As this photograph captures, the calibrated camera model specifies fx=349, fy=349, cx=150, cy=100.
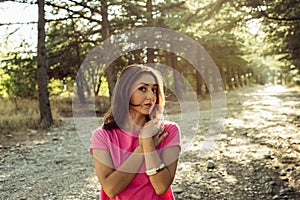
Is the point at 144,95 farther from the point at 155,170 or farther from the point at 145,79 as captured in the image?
the point at 155,170

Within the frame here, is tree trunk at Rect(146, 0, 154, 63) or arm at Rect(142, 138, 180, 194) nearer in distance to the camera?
arm at Rect(142, 138, 180, 194)

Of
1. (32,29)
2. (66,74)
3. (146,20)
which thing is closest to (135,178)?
(32,29)

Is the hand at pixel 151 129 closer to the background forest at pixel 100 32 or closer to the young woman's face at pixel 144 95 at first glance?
the young woman's face at pixel 144 95

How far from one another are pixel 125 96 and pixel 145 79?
127 mm

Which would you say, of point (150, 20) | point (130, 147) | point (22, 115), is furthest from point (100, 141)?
point (150, 20)

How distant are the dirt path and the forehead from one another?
11.1 ft

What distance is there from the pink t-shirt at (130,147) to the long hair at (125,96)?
0.24 ft

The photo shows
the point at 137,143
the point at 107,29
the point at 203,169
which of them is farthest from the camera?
the point at 107,29

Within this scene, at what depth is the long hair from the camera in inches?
66.2

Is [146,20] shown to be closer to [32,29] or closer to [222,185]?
[32,29]

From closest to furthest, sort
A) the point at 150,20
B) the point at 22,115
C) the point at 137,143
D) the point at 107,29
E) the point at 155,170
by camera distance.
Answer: the point at 155,170, the point at 137,143, the point at 22,115, the point at 107,29, the point at 150,20

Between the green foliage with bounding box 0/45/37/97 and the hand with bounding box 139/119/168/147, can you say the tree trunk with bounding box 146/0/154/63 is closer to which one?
the green foliage with bounding box 0/45/37/97

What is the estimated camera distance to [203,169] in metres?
5.99

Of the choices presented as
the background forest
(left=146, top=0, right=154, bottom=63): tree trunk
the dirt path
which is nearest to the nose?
the dirt path
